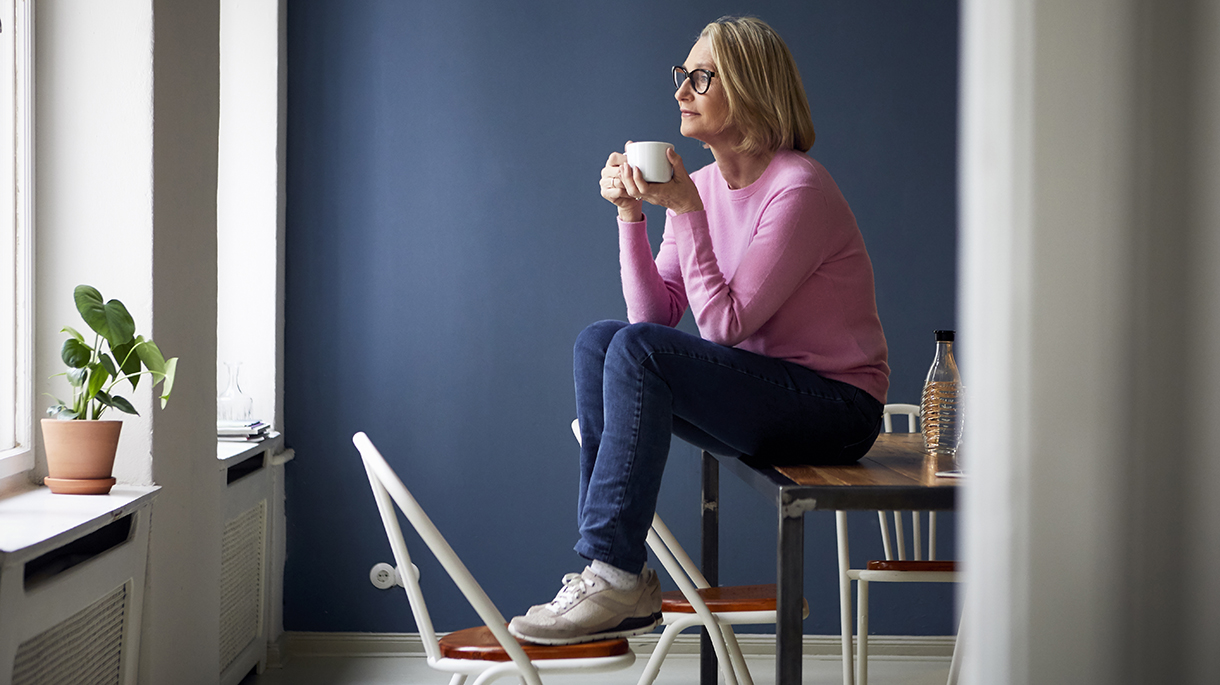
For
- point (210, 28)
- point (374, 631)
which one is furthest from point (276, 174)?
point (374, 631)

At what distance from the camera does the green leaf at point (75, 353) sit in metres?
1.42

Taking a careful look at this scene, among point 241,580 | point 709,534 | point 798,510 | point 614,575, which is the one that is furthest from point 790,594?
point 241,580

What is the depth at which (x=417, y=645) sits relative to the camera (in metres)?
2.64

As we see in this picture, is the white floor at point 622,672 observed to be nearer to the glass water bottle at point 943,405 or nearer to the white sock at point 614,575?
the glass water bottle at point 943,405

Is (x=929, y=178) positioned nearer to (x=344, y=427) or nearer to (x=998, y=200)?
(x=344, y=427)

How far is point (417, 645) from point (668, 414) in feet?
5.93

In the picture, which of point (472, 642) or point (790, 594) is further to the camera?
point (472, 642)

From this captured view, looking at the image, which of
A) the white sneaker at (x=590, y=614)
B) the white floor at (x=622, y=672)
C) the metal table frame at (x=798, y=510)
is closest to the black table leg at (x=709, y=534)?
the white floor at (x=622, y=672)

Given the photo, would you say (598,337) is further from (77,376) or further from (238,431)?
(238,431)

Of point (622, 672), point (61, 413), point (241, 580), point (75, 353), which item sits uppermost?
point (75, 353)

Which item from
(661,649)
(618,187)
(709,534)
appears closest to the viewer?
(618,187)

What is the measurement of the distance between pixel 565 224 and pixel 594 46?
537 millimetres

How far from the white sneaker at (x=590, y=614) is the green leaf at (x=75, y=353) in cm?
85

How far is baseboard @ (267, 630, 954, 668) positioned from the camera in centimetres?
262
